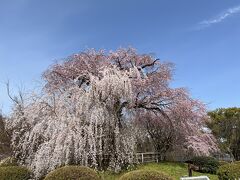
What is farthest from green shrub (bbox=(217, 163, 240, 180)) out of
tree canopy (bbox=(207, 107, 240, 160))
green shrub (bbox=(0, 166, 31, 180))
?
tree canopy (bbox=(207, 107, 240, 160))

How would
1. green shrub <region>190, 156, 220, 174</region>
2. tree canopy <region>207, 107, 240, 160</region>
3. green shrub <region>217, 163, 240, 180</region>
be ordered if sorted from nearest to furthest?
1. green shrub <region>217, 163, 240, 180</region>
2. green shrub <region>190, 156, 220, 174</region>
3. tree canopy <region>207, 107, 240, 160</region>

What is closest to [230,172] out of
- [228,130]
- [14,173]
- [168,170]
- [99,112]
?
[168,170]

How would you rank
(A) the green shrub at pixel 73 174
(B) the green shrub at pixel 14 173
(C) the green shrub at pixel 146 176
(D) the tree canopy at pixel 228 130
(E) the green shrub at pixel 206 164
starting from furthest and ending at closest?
(D) the tree canopy at pixel 228 130 → (E) the green shrub at pixel 206 164 → (B) the green shrub at pixel 14 173 → (A) the green shrub at pixel 73 174 → (C) the green shrub at pixel 146 176

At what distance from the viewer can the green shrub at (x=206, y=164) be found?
2000cm

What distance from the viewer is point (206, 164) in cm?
2027

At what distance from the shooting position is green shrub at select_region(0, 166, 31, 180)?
44.3 feet

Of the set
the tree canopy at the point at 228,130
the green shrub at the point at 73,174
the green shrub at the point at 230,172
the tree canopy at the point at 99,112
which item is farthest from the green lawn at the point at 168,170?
the tree canopy at the point at 228,130

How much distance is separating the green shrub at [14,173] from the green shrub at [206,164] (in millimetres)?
10347

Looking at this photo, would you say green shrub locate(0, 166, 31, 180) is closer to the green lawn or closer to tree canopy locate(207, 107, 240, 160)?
the green lawn

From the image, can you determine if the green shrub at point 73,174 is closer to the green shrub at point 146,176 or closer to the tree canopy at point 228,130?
the green shrub at point 146,176

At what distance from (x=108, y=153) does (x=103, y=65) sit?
4.80 metres

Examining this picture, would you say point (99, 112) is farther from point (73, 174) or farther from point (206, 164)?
point (206, 164)

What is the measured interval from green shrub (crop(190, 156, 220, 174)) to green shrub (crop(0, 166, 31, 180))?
1035 cm

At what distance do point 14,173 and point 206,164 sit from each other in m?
11.4
